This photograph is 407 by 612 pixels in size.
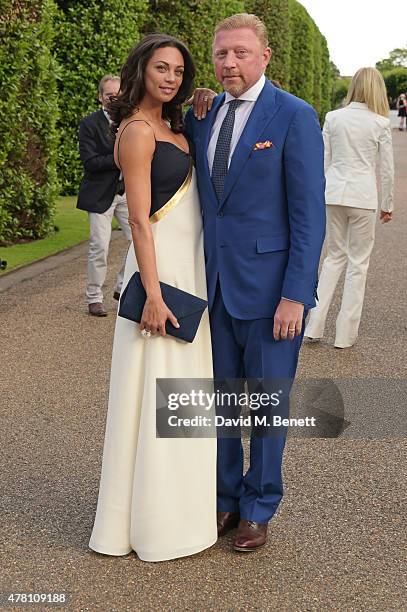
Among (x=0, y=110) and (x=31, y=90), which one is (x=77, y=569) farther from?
(x=31, y=90)

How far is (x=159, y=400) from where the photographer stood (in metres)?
3.77

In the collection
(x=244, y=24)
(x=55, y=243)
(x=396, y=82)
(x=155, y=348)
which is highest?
(x=244, y=24)

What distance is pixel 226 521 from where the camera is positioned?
4.08 metres

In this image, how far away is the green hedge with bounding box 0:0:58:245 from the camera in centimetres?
1107

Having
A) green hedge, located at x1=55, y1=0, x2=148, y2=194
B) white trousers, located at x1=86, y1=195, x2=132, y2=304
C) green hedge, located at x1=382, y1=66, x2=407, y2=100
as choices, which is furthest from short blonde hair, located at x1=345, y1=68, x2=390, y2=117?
green hedge, located at x1=382, y1=66, x2=407, y2=100

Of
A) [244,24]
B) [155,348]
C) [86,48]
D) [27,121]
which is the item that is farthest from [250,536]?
[86,48]

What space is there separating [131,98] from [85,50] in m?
12.4

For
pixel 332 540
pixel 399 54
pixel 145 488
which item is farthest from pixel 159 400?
pixel 399 54

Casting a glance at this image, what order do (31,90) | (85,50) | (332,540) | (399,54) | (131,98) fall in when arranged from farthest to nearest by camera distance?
A: 1. (399,54)
2. (85,50)
3. (31,90)
4. (332,540)
5. (131,98)

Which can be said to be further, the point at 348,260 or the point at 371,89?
the point at 348,260

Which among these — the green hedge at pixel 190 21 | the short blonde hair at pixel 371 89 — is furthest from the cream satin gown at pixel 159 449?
the green hedge at pixel 190 21

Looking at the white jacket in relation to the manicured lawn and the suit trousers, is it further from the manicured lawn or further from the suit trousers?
the manicured lawn

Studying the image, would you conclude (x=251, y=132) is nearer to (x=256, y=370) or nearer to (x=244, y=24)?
(x=244, y=24)

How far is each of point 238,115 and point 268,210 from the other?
1.28 feet
